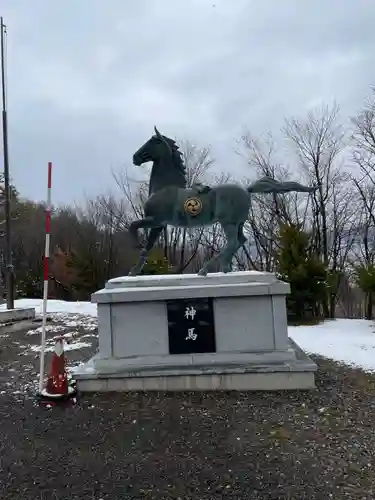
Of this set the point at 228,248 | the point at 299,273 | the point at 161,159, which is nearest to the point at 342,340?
the point at 299,273

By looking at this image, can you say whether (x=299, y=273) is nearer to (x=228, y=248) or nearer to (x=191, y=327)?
(x=228, y=248)

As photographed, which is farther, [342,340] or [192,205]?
[342,340]

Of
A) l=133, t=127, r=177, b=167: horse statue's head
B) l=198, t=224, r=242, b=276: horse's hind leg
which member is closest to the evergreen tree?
l=198, t=224, r=242, b=276: horse's hind leg

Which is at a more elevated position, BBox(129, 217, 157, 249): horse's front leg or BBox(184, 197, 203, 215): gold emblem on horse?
BBox(184, 197, 203, 215): gold emblem on horse

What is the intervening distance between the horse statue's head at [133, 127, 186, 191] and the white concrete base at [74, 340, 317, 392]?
269cm

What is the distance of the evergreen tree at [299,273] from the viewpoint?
1277cm

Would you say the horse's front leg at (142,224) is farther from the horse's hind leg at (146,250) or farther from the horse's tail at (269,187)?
the horse's tail at (269,187)

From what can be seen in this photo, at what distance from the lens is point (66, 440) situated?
12.1 feet

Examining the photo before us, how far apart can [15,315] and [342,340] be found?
8.65 metres

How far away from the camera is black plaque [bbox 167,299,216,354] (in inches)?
206

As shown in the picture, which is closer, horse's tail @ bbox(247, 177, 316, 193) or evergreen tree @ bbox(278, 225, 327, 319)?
horse's tail @ bbox(247, 177, 316, 193)

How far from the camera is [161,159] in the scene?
6.07 meters

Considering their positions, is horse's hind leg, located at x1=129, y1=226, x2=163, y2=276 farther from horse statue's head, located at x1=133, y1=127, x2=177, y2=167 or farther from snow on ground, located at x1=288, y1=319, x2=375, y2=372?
snow on ground, located at x1=288, y1=319, x2=375, y2=372

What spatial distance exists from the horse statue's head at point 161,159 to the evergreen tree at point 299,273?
25.0ft
